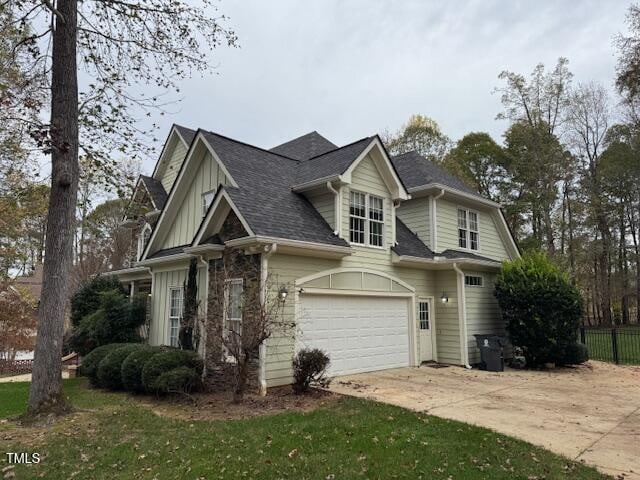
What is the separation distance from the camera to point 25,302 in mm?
16188

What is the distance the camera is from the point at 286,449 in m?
5.36

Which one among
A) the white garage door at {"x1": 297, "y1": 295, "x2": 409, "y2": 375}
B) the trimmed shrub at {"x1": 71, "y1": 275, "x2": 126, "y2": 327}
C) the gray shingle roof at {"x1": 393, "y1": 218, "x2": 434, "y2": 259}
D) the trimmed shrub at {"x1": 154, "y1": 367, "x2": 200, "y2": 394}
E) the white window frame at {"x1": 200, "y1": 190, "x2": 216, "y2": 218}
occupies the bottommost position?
the trimmed shrub at {"x1": 154, "y1": 367, "x2": 200, "y2": 394}

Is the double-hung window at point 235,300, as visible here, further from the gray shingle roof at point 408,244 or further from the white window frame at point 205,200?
the gray shingle roof at point 408,244

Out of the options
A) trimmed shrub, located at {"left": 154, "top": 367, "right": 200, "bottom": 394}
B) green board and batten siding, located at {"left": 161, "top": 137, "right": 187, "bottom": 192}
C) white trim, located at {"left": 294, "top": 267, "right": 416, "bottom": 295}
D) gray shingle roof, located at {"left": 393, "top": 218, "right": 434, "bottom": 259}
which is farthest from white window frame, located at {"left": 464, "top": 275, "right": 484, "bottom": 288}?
green board and batten siding, located at {"left": 161, "top": 137, "right": 187, "bottom": 192}

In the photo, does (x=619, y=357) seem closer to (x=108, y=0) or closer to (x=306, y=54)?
(x=306, y=54)

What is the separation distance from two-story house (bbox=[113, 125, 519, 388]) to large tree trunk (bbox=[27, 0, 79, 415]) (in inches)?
120

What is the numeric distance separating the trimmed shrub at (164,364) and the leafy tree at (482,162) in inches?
1063

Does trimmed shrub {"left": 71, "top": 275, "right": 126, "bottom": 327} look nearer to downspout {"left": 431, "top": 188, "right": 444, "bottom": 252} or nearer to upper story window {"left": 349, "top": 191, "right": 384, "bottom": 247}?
upper story window {"left": 349, "top": 191, "right": 384, "bottom": 247}

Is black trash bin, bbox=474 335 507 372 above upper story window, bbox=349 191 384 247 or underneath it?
underneath

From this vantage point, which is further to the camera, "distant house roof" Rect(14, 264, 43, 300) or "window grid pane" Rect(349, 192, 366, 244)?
"distant house roof" Rect(14, 264, 43, 300)

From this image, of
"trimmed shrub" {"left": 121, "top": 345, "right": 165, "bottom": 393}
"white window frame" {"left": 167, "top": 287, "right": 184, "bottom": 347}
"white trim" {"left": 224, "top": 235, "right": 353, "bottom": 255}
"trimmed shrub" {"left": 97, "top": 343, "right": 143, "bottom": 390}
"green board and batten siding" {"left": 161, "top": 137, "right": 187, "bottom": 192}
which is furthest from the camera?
"green board and batten siding" {"left": 161, "top": 137, "right": 187, "bottom": 192}

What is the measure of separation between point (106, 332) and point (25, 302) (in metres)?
6.33

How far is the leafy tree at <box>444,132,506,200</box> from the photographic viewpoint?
31781mm

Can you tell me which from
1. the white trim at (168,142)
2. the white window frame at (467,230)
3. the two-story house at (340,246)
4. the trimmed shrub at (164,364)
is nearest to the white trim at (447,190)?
the two-story house at (340,246)
